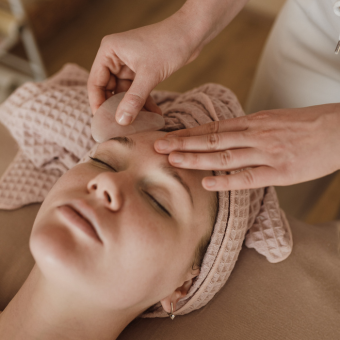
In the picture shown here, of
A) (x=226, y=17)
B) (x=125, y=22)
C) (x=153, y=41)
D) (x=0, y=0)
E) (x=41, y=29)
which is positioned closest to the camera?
(x=153, y=41)

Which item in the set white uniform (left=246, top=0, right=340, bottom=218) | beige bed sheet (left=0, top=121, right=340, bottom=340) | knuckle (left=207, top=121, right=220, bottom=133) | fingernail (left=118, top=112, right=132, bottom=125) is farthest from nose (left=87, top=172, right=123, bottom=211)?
white uniform (left=246, top=0, right=340, bottom=218)

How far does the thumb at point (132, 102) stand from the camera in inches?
40.3

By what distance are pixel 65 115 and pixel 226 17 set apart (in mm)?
770

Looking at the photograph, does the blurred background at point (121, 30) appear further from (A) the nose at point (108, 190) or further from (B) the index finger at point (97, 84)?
(A) the nose at point (108, 190)

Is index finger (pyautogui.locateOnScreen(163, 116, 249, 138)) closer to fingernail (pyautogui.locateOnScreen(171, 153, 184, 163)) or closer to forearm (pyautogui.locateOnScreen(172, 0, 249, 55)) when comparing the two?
fingernail (pyautogui.locateOnScreen(171, 153, 184, 163))

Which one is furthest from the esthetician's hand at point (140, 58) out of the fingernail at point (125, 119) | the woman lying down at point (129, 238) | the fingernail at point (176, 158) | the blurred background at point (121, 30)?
the blurred background at point (121, 30)

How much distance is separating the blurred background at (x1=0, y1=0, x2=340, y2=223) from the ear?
160cm

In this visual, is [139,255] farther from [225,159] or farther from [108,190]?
[225,159]

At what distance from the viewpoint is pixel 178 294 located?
1040mm

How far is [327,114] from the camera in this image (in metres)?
0.98

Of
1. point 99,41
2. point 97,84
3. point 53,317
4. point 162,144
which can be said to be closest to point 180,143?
point 162,144

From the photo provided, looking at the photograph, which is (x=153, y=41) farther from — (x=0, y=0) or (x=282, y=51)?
(x=0, y=0)

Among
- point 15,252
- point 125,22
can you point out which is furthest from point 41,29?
point 15,252

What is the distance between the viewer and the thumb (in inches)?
40.3
